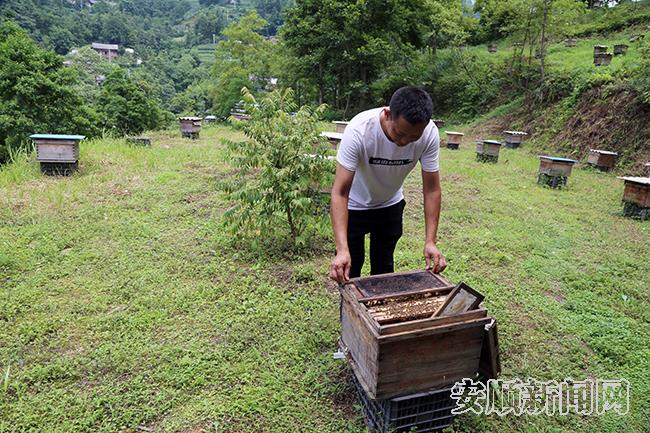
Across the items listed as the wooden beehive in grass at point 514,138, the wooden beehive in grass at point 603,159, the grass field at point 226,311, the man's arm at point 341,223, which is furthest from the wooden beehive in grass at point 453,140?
the man's arm at point 341,223

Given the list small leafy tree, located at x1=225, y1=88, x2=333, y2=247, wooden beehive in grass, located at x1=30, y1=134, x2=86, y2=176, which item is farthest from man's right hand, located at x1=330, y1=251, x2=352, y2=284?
wooden beehive in grass, located at x1=30, y1=134, x2=86, y2=176

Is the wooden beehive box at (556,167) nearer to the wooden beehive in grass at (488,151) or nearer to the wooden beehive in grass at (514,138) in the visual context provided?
the wooden beehive in grass at (488,151)

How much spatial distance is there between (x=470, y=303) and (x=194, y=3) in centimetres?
13308

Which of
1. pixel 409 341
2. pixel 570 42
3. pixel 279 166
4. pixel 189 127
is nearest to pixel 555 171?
pixel 279 166

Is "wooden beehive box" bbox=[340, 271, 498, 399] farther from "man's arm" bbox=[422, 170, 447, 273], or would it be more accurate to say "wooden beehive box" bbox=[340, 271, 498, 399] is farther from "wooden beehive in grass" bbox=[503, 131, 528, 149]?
"wooden beehive in grass" bbox=[503, 131, 528, 149]

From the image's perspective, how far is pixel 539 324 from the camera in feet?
12.0

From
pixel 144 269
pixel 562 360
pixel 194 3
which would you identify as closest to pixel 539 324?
pixel 562 360

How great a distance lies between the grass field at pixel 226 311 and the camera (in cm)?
261

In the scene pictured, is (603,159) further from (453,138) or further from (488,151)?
(453,138)

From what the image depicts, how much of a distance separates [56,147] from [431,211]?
25.1 ft

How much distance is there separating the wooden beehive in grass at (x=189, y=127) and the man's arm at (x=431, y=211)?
12745 millimetres

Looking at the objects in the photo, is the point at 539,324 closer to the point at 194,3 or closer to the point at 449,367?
the point at 449,367

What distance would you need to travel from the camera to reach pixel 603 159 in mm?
10477

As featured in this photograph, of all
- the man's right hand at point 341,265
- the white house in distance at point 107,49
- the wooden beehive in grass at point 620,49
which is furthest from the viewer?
the white house in distance at point 107,49
